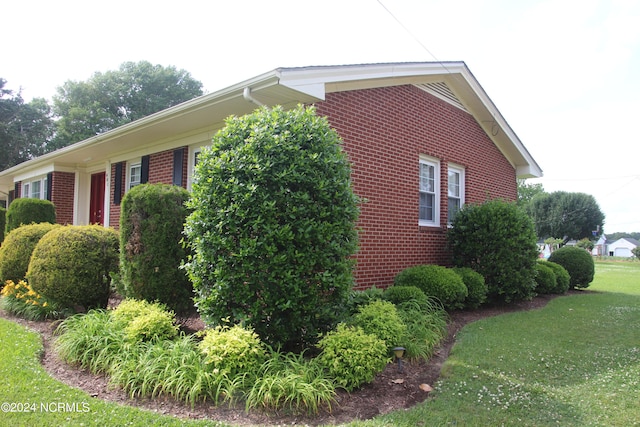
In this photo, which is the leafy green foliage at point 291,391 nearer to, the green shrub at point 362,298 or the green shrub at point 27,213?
the green shrub at point 362,298

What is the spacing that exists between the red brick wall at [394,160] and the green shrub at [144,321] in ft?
10.9

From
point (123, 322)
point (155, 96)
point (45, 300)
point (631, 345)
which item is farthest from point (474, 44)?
point (155, 96)

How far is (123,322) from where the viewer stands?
15.8ft

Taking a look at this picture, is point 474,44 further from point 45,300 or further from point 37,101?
point 37,101

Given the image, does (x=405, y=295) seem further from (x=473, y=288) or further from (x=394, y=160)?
(x=394, y=160)

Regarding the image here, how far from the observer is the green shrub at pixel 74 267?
19.0 feet

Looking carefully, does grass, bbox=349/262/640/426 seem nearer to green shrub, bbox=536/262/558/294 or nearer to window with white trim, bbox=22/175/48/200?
green shrub, bbox=536/262/558/294

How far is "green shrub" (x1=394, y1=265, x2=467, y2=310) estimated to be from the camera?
6.92 metres

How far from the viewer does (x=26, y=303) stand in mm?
6496

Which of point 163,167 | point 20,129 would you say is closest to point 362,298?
point 163,167

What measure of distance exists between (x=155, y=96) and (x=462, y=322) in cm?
3639

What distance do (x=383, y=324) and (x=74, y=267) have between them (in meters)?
4.23

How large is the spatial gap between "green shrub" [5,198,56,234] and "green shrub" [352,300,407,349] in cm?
816

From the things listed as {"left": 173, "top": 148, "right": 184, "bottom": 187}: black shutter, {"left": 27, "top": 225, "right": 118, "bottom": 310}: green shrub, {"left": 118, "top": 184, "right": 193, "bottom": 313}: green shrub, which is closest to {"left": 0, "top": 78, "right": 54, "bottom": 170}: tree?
{"left": 173, "top": 148, "right": 184, "bottom": 187}: black shutter
